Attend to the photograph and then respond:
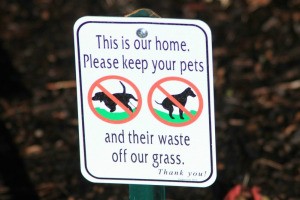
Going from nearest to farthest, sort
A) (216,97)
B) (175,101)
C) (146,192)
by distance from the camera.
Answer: (175,101), (146,192), (216,97)

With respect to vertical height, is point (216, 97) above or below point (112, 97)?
below

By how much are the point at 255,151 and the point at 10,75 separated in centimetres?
132

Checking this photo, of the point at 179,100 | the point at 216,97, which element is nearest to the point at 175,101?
the point at 179,100

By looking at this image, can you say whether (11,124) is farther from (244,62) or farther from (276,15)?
(276,15)

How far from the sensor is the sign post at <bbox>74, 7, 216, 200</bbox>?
229 centimetres

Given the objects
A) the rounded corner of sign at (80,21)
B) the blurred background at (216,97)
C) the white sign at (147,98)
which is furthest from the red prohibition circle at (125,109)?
the blurred background at (216,97)

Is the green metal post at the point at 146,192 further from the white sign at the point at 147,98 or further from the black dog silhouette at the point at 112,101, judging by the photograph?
the black dog silhouette at the point at 112,101

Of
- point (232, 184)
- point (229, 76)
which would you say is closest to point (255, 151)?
point (232, 184)

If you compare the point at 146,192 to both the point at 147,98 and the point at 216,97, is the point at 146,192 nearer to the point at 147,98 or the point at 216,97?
the point at 147,98

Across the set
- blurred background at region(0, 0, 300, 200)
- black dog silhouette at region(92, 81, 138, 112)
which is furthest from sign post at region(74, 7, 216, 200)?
blurred background at region(0, 0, 300, 200)

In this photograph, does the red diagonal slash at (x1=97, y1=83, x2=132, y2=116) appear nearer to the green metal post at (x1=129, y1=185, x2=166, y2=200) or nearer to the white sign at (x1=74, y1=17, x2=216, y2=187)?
the white sign at (x1=74, y1=17, x2=216, y2=187)

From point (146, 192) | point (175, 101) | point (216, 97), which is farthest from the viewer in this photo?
point (216, 97)

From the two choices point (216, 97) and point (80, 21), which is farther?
point (216, 97)

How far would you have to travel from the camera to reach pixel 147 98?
233 cm
